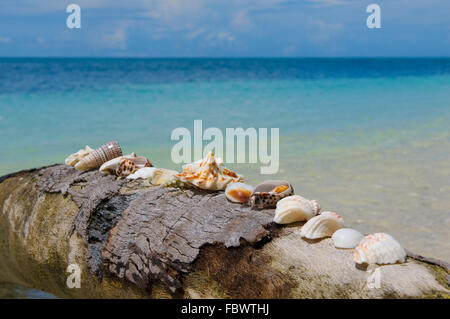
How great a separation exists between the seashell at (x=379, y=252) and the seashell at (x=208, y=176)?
101 cm

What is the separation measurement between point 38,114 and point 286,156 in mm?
9214

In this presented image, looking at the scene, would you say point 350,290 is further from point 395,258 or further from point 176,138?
point 176,138

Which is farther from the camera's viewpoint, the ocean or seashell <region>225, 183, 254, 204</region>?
the ocean

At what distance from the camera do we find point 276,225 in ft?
8.45

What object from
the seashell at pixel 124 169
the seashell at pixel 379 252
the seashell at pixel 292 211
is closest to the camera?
the seashell at pixel 379 252

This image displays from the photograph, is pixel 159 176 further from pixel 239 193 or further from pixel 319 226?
pixel 319 226

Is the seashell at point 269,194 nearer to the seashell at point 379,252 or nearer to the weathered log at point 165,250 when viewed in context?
the weathered log at point 165,250

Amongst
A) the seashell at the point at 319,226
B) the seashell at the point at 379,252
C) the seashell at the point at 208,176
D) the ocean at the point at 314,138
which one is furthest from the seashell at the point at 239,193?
the ocean at the point at 314,138

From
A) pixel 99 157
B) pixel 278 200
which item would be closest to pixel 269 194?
pixel 278 200

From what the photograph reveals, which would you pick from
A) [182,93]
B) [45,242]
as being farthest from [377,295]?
[182,93]

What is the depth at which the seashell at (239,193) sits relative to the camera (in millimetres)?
2773

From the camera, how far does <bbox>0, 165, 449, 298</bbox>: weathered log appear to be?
7.42 feet

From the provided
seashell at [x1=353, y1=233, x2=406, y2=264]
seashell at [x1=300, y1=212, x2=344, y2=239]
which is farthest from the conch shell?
seashell at [x1=353, y1=233, x2=406, y2=264]

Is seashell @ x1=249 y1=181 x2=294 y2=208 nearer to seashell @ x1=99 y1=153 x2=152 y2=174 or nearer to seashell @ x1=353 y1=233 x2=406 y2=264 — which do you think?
seashell @ x1=353 y1=233 x2=406 y2=264
